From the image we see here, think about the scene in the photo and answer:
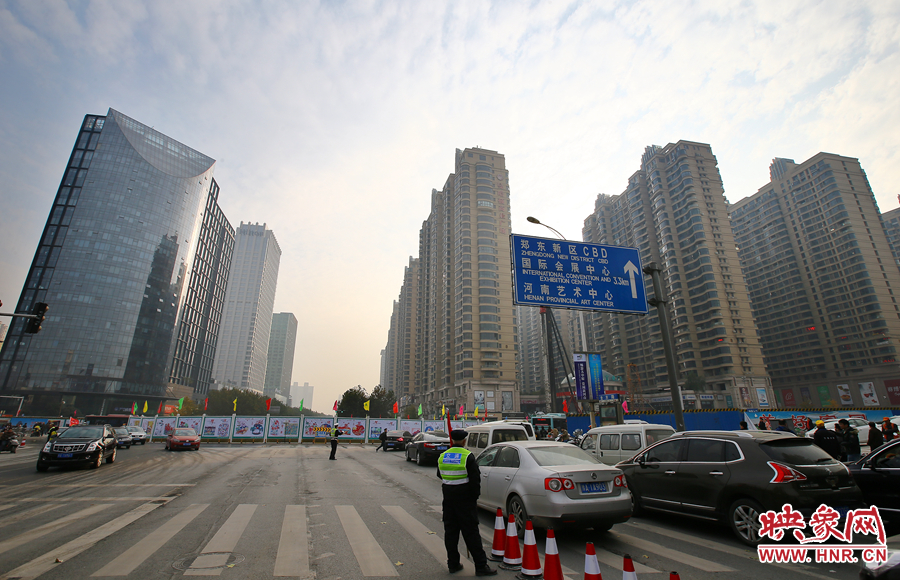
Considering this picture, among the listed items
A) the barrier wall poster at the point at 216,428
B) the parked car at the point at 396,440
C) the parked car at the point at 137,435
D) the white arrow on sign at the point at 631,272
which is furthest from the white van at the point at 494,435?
the parked car at the point at 137,435

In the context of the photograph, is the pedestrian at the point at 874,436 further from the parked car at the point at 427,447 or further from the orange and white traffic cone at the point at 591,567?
the parked car at the point at 427,447

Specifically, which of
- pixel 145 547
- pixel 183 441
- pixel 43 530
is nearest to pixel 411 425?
pixel 183 441

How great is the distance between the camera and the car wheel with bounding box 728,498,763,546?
6.16 metres

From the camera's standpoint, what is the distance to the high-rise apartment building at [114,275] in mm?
89562

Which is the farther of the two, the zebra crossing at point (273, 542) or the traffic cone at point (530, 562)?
the zebra crossing at point (273, 542)

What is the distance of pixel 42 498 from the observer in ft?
31.2

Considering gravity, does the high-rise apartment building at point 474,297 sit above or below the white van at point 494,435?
above

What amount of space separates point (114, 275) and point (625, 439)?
11905 cm

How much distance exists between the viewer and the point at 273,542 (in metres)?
6.14

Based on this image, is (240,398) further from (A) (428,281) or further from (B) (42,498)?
(B) (42,498)

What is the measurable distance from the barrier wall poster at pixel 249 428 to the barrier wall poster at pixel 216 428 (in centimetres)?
61

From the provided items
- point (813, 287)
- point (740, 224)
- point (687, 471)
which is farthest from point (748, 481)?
point (740, 224)

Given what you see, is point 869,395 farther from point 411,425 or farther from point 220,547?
point 220,547

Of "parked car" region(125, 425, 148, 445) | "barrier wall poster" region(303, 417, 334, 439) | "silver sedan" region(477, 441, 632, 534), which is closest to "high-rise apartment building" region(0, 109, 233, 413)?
"parked car" region(125, 425, 148, 445)
